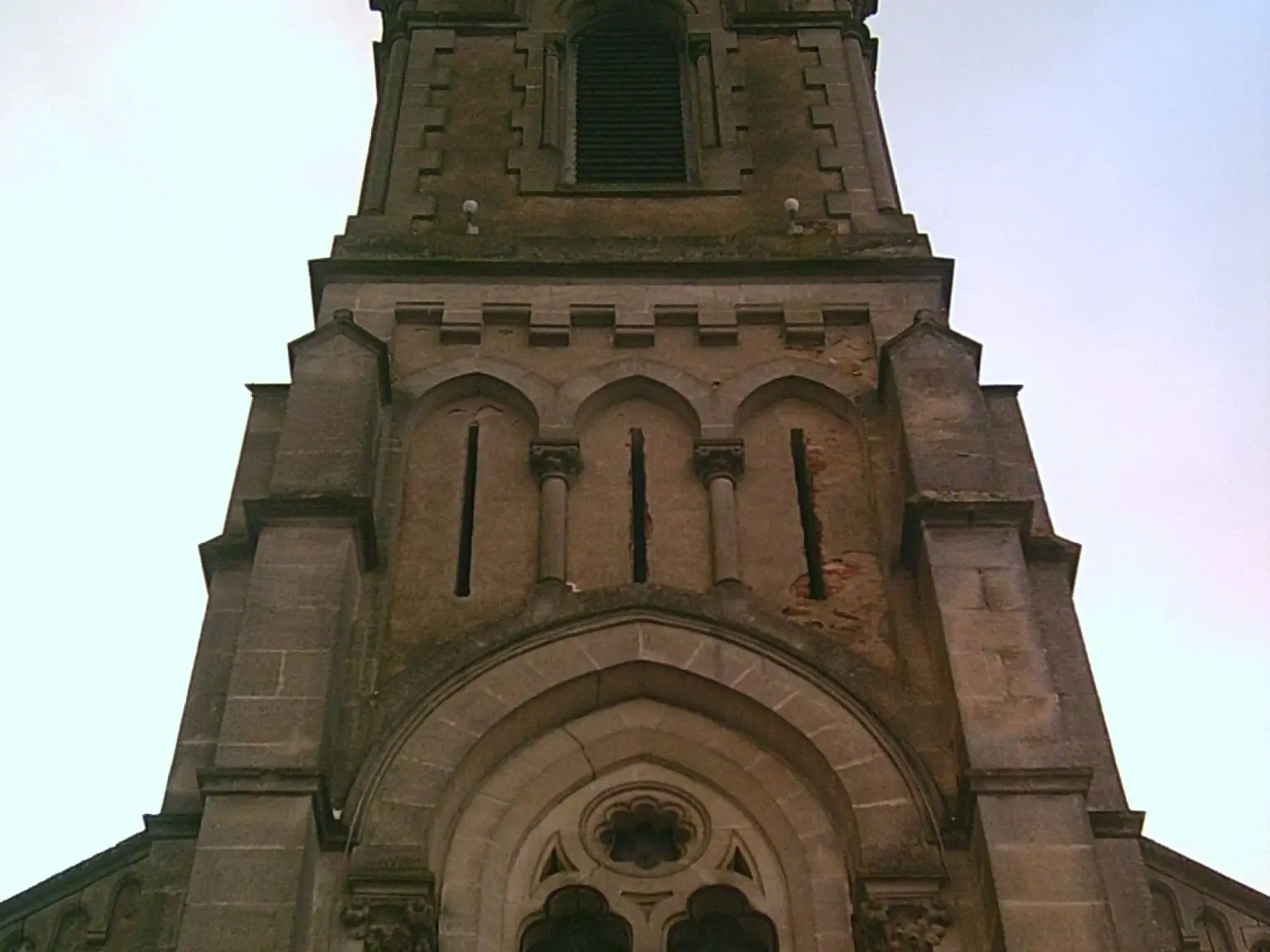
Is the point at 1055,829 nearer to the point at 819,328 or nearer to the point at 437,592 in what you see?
the point at 437,592

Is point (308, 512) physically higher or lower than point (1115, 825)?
higher

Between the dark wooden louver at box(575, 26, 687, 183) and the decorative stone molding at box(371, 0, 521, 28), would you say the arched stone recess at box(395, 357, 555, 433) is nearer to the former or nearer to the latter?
the dark wooden louver at box(575, 26, 687, 183)

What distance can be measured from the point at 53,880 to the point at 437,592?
3.69 meters

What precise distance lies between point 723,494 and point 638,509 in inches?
28.4

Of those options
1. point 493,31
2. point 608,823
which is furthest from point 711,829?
point 493,31

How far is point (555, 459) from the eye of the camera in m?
17.2

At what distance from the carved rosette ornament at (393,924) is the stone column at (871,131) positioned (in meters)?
10.6

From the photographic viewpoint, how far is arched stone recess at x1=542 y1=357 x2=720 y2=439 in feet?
58.2

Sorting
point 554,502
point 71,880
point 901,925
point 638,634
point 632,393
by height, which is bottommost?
point 901,925

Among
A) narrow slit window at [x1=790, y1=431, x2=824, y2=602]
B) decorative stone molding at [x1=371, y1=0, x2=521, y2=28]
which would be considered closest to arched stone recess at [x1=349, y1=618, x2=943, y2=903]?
narrow slit window at [x1=790, y1=431, x2=824, y2=602]

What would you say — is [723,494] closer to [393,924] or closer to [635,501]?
[635,501]

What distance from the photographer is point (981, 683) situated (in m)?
14.4

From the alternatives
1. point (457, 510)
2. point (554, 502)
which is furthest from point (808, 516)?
point (457, 510)

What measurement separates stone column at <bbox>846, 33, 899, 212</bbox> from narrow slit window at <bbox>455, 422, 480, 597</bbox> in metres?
5.82
